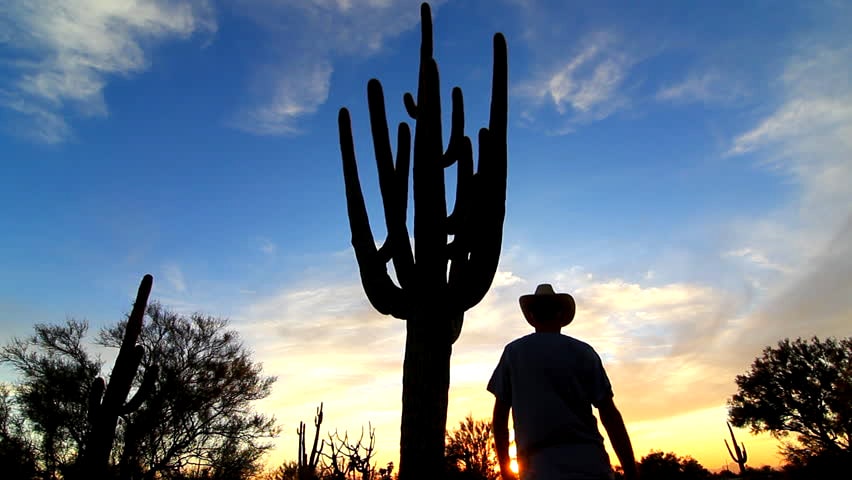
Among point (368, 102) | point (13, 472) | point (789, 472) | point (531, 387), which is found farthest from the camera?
point (789, 472)

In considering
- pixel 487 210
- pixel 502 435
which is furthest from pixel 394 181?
pixel 502 435

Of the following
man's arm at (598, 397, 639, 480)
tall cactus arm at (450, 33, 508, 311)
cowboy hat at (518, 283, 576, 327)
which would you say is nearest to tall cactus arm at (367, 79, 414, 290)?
tall cactus arm at (450, 33, 508, 311)

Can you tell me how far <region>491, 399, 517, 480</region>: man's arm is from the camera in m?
2.14

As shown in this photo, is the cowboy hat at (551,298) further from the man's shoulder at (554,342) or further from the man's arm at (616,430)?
the man's arm at (616,430)

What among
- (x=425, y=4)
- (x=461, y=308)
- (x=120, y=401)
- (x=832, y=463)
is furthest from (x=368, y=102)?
(x=832, y=463)

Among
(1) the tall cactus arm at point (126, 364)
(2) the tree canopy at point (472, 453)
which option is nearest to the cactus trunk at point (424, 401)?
(1) the tall cactus arm at point (126, 364)

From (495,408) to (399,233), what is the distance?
4298mm

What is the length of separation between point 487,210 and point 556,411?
4232 millimetres

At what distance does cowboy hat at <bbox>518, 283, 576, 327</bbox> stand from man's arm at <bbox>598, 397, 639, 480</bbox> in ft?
1.31

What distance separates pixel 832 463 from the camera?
16.0 m

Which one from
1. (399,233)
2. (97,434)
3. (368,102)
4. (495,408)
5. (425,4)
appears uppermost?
(425,4)

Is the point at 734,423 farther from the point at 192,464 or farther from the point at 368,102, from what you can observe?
the point at 368,102

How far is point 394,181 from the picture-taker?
660cm

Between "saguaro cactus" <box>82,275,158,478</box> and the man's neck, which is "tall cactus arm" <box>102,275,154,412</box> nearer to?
"saguaro cactus" <box>82,275,158,478</box>
